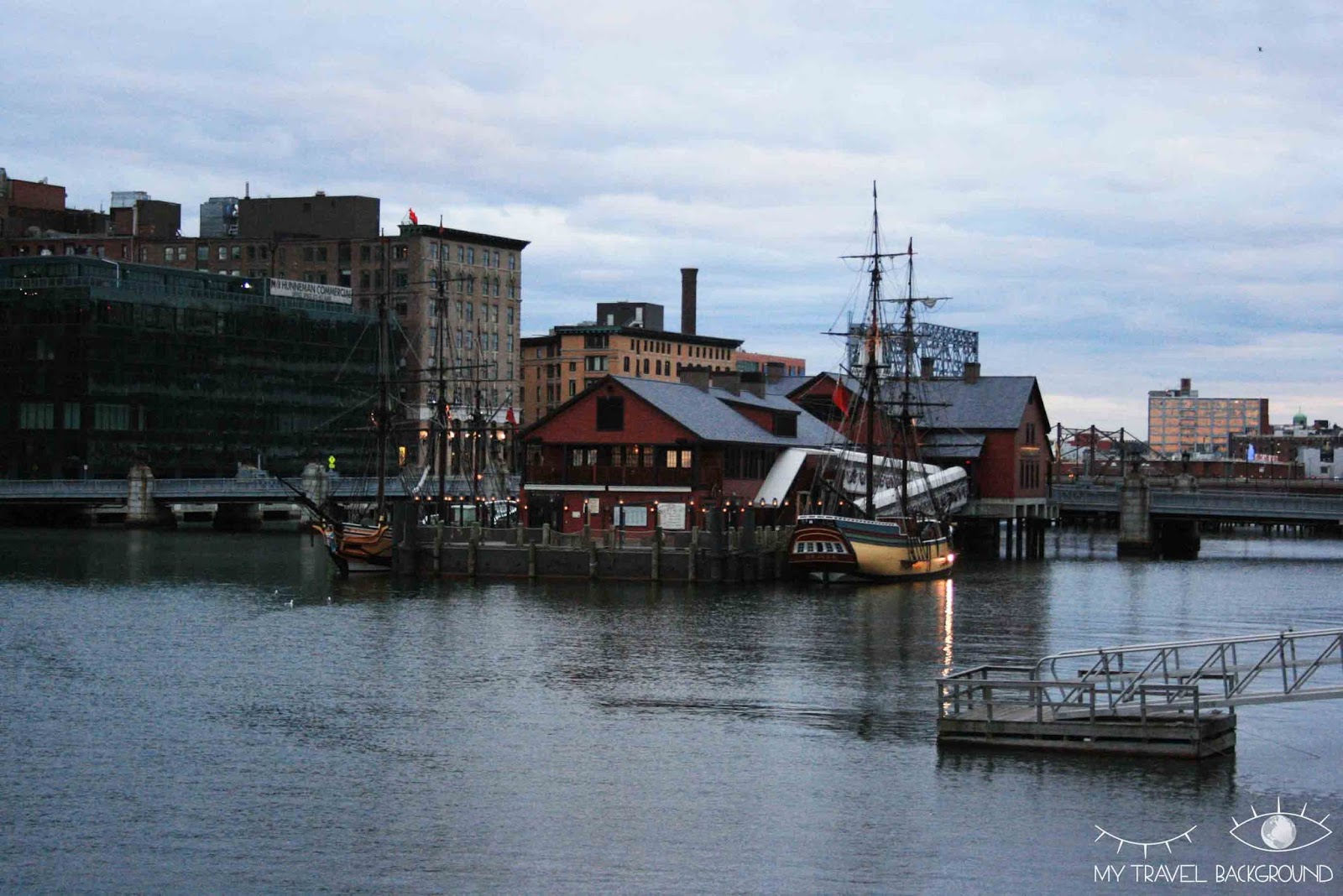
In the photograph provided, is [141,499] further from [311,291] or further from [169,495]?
[311,291]

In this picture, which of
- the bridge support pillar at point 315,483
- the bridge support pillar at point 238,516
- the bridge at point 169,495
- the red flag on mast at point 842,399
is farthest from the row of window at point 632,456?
the bridge support pillar at point 238,516

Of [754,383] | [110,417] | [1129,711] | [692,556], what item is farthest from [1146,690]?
[110,417]

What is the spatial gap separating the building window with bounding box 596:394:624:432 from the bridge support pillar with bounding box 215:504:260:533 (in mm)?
59442

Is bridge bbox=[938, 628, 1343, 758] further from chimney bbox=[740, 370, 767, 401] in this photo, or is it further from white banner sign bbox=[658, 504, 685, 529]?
chimney bbox=[740, 370, 767, 401]

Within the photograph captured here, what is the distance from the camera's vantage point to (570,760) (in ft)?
130

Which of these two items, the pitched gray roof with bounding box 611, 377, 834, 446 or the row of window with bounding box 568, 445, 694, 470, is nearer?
the row of window with bounding box 568, 445, 694, 470

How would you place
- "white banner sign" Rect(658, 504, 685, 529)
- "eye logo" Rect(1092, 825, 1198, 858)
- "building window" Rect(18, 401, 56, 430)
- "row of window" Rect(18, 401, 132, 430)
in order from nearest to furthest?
"eye logo" Rect(1092, 825, 1198, 858) → "white banner sign" Rect(658, 504, 685, 529) → "row of window" Rect(18, 401, 132, 430) → "building window" Rect(18, 401, 56, 430)

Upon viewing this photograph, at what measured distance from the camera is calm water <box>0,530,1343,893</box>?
31.0m

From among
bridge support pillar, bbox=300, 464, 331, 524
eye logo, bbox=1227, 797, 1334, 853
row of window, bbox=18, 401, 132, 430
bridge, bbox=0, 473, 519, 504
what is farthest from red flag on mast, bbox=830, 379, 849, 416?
eye logo, bbox=1227, 797, 1334, 853

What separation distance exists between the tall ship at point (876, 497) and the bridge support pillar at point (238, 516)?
55.5m

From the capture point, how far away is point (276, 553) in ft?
371

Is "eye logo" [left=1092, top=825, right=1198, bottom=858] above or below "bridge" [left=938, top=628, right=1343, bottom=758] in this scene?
below

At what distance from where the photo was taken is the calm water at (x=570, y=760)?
31047mm

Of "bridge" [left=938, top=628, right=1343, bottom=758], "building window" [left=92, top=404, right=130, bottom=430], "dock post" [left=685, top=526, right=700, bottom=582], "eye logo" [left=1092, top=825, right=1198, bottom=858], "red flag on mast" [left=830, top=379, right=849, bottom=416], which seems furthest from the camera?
"building window" [left=92, top=404, right=130, bottom=430]
